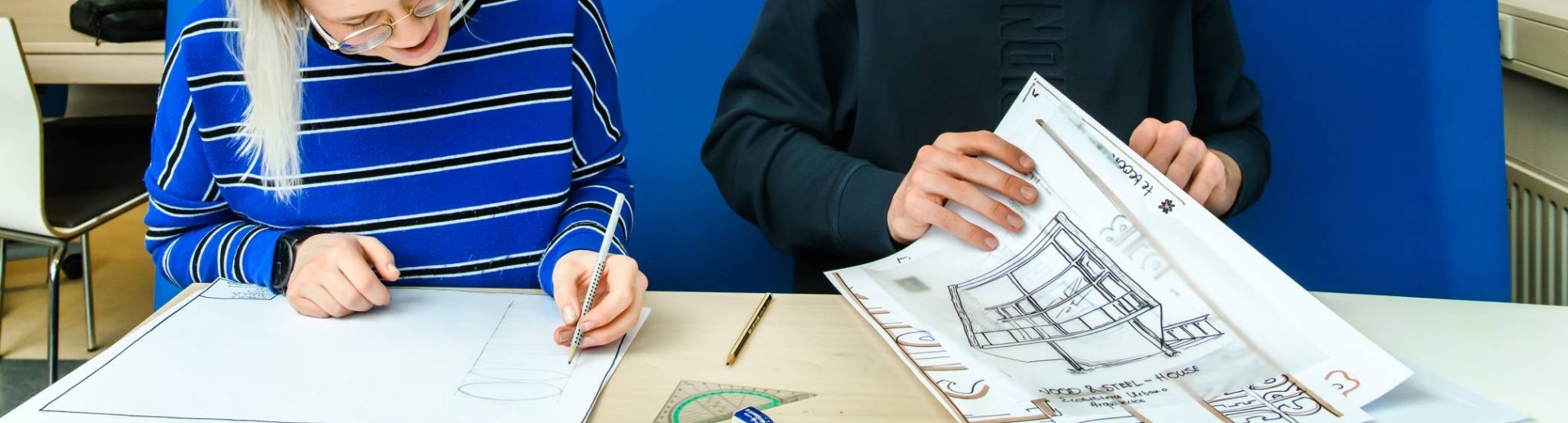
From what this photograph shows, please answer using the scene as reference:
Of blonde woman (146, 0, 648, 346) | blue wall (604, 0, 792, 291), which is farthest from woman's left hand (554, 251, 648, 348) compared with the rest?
blue wall (604, 0, 792, 291)

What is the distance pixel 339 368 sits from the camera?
27.3 inches

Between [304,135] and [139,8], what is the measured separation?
133 cm

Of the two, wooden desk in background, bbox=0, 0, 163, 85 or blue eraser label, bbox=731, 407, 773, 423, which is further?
wooden desk in background, bbox=0, 0, 163, 85

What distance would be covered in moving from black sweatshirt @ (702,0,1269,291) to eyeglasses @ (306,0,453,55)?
35 centimetres

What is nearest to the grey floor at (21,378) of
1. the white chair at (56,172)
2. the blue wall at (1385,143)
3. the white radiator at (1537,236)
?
the white chair at (56,172)

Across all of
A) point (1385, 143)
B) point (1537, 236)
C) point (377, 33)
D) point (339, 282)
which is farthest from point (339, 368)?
point (1537, 236)

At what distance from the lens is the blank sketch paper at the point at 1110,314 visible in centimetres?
60

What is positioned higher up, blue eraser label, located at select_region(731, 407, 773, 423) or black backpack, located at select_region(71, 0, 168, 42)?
black backpack, located at select_region(71, 0, 168, 42)

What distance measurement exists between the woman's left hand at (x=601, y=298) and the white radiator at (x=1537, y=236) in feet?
3.78

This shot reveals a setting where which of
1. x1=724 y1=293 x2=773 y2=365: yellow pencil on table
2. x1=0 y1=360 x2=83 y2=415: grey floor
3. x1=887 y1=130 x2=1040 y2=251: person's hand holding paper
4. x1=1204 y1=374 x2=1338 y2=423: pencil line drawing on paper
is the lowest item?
x1=0 y1=360 x2=83 y2=415: grey floor

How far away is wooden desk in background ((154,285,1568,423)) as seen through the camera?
661mm

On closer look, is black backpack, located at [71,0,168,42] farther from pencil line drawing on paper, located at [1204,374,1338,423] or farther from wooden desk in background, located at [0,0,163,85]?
pencil line drawing on paper, located at [1204,374,1338,423]

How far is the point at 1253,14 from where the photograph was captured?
4.38 feet

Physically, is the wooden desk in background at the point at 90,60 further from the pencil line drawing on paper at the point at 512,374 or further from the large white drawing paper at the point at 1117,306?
the large white drawing paper at the point at 1117,306
